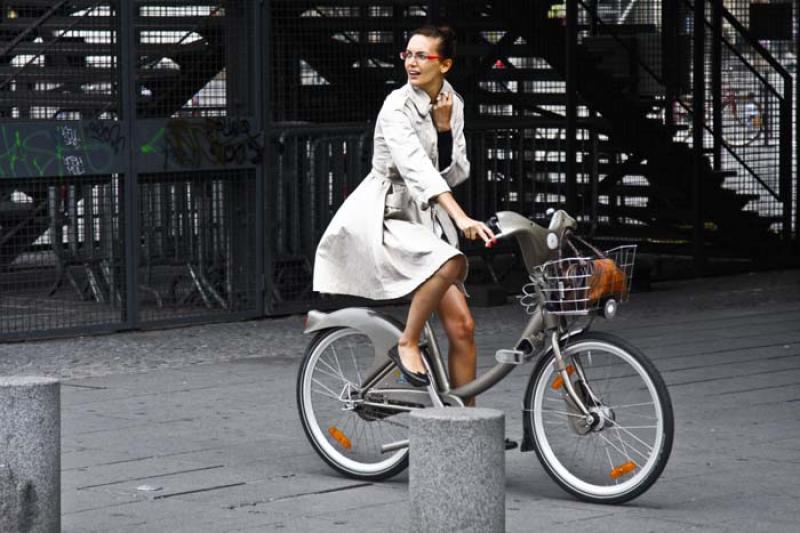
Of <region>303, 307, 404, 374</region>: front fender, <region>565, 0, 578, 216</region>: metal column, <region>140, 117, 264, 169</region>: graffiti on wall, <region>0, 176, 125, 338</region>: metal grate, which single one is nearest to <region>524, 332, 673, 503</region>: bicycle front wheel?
<region>303, 307, 404, 374</region>: front fender

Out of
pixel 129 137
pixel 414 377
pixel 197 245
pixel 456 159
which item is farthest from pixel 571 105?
pixel 414 377

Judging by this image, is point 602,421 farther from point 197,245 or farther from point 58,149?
point 197,245

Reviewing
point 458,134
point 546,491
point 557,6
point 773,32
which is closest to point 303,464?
point 546,491

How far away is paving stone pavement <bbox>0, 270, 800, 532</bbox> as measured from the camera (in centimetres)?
619

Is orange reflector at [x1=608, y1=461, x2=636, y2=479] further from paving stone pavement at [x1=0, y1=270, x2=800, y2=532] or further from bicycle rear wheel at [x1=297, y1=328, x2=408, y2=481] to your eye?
bicycle rear wheel at [x1=297, y1=328, x2=408, y2=481]

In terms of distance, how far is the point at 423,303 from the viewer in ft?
21.1

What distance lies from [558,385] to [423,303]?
1.96ft

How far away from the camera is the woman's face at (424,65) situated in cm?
658

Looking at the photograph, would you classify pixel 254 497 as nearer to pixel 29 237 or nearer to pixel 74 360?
pixel 74 360

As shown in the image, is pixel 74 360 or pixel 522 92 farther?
pixel 522 92

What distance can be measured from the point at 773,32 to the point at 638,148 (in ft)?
6.68

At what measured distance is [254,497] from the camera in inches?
257

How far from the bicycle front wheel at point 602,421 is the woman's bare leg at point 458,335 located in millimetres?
293

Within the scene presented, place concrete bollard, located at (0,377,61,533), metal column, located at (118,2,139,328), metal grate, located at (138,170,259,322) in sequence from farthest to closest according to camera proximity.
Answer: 1. metal grate, located at (138,170,259,322)
2. metal column, located at (118,2,139,328)
3. concrete bollard, located at (0,377,61,533)
